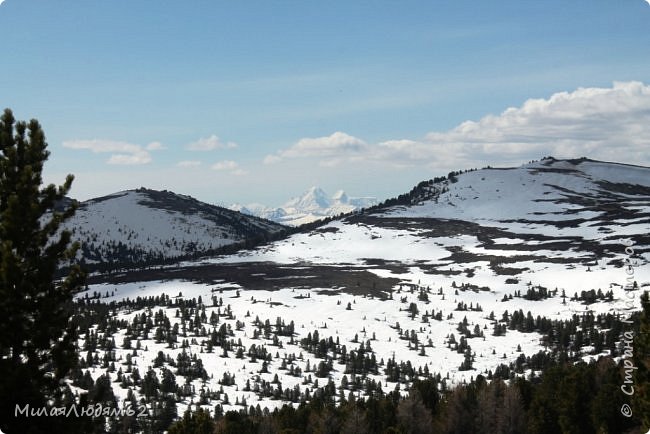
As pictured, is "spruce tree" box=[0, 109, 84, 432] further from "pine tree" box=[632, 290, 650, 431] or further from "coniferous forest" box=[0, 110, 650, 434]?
"pine tree" box=[632, 290, 650, 431]

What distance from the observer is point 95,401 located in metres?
27.7

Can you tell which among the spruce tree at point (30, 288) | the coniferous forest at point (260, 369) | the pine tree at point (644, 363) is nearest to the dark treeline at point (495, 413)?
the coniferous forest at point (260, 369)

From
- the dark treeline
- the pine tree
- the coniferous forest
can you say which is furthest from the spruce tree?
the dark treeline

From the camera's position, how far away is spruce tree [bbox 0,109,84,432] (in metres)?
24.6

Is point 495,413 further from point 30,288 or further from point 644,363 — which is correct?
point 30,288

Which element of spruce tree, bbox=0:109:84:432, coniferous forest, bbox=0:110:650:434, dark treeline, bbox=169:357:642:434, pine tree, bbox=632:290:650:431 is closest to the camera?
spruce tree, bbox=0:109:84:432

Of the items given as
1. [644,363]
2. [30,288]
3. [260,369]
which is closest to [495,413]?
[644,363]

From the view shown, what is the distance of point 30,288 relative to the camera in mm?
25656

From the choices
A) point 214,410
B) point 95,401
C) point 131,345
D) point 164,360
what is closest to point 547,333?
point 214,410

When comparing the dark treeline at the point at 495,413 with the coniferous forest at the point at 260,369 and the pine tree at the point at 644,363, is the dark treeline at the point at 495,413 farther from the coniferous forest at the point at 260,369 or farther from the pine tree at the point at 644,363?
the pine tree at the point at 644,363

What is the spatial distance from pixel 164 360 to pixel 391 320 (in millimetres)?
81254

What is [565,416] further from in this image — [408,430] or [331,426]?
[331,426]

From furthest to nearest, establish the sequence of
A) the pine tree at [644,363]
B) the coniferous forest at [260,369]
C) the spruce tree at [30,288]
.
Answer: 1. the pine tree at [644,363]
2. the coniferous forest at [260,369]
3. the spruce tree at [30,288]

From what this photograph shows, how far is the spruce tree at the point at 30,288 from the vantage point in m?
24.6
